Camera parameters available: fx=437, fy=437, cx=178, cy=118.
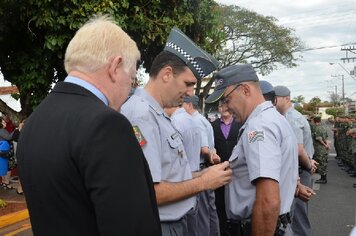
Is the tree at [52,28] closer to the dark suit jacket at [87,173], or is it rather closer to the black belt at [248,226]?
the black belt at [248,226]

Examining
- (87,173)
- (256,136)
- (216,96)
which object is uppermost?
(216,96)

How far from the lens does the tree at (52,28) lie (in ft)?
23.6

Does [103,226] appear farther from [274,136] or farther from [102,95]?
[274,136]

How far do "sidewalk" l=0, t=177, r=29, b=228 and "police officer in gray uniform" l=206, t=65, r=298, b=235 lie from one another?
5.23 meters

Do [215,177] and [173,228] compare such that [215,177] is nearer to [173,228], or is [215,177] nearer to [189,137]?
[173,228]

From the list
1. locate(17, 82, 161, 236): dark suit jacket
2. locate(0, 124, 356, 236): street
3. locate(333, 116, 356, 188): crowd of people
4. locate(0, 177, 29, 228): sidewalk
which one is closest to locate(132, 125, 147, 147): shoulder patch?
A: locate(17, 82, 161, 236): dark suit jacket

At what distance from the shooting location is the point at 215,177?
92.2 inches

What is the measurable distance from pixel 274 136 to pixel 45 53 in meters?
6.45

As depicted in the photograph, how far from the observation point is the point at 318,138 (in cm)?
1016

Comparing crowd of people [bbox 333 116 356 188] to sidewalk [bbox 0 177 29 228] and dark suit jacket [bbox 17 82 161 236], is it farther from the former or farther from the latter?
dark suit jacket [bbox 17 82 161 236]

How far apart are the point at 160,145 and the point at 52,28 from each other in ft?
18.6

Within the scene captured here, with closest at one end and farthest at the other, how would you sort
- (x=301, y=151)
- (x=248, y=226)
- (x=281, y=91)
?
(x=248, y=226) → (x=301, y=151) → (x=281, y=91)

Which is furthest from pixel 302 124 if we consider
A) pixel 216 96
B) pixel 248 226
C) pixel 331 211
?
pixel 248 226

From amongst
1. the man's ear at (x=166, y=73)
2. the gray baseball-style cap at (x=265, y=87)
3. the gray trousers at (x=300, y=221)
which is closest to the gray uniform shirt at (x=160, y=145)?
the man's ear at (x=166, y=73)
